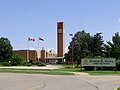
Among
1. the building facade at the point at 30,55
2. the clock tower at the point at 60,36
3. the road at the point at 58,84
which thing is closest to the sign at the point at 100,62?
the road at the point at 58,84

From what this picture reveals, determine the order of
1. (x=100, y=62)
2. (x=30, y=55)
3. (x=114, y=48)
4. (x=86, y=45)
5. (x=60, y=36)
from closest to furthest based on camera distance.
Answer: (x=100, y=62) → (x=114, y=48) → (x=86, y=45) → (x=60, y=36) → (x=30, y=55)

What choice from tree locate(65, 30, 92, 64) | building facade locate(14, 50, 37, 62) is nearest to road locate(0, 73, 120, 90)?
tree locate(65, 30, 92, 64)

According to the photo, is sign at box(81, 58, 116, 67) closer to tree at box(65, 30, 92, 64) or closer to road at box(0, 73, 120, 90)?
road at box(0, 73, 120, 90)

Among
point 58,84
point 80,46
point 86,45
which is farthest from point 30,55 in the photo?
point 58,84

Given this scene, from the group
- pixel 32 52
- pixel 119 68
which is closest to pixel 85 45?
pixel 32 52

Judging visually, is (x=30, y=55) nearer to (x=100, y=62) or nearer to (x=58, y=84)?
(x=100, y=62)

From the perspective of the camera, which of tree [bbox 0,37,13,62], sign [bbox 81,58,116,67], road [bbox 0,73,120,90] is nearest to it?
road [bbox 0,73,120,90]

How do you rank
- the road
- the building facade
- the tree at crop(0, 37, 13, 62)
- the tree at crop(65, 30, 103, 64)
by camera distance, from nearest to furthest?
the road, the tree at crop(65, 30, 103, 64), the tree at crop(0, 37, 13, 62), the building facade

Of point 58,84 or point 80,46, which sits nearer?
point 58,84

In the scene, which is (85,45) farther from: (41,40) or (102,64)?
(102,64)

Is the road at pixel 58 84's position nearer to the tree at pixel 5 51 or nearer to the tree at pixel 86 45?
the tree at pixel 86 45

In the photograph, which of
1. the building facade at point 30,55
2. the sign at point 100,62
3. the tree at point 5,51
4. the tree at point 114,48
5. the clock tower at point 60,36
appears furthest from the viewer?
the building facade at point 30,55

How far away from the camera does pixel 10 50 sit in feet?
404

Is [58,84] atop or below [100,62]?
below
